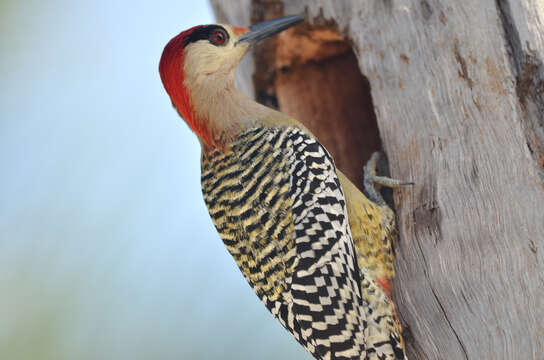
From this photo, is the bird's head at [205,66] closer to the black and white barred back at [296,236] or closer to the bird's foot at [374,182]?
the black and white barred back at [296,236]

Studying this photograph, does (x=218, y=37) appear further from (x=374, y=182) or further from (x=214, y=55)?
(x=374, y=182)

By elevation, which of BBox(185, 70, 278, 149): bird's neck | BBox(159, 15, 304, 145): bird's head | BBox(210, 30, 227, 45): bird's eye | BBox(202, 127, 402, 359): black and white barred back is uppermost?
BBox(210, 30, 227, 45): bird's eye

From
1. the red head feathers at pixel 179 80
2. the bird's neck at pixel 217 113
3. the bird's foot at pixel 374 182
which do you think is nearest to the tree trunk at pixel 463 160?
the bird's foot at pixel 374 182

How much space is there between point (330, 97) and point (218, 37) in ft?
3.41

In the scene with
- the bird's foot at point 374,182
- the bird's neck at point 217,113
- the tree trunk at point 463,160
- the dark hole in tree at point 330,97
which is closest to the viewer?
the tree trunk at point 463,160

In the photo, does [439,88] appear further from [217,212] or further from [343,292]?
[217,212]

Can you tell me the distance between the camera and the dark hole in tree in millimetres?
3533

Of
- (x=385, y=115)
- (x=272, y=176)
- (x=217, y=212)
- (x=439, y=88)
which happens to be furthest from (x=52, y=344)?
(x=439, y=88)

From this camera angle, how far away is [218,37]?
9.67 ft

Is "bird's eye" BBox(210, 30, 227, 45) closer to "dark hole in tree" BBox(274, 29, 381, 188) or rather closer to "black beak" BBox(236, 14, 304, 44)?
"black beak" BBox(236, 14, 304, 44)

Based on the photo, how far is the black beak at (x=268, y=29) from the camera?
2.99 metres

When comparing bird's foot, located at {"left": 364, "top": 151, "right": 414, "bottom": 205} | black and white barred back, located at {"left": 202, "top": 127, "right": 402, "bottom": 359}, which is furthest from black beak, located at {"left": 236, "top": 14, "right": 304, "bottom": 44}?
bird's foot, located at {"left": 364, "top": 151, "right": 414, "bottom": 205}

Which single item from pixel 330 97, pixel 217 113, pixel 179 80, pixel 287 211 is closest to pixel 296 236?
pixel 287 211

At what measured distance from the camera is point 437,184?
235 cm
